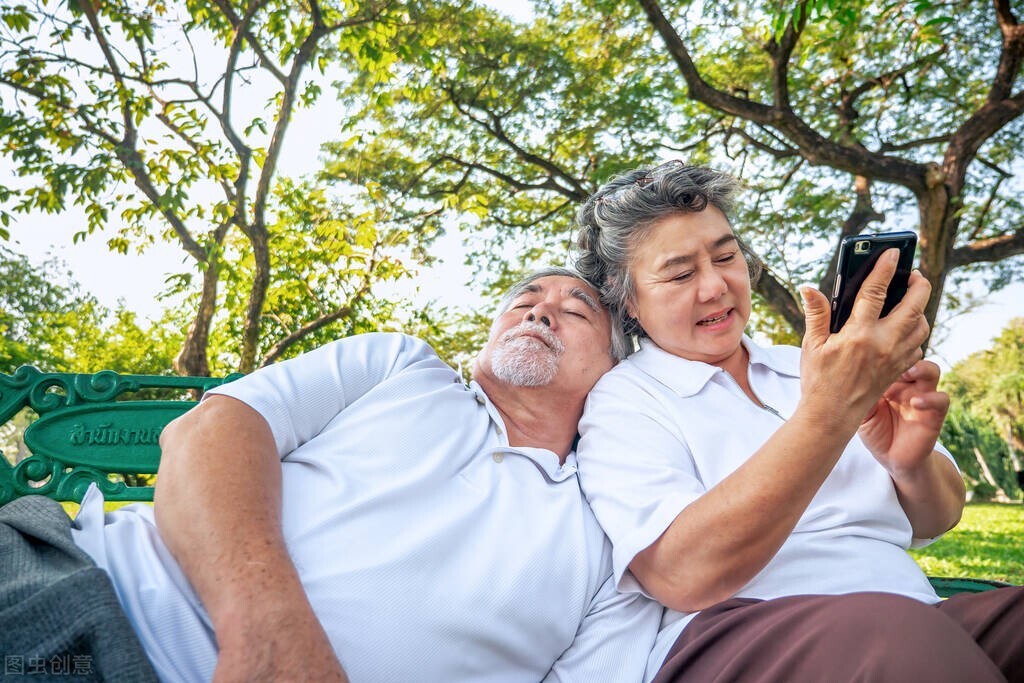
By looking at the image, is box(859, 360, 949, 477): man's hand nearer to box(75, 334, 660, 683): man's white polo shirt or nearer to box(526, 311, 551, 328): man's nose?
box(75, 334, 660, 683): man's white polo shirt

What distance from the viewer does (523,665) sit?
5.69ft

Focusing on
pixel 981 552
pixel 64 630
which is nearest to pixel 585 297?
pixel 64 630

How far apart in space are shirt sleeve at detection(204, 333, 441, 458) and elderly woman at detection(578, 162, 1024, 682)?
618 millimetres

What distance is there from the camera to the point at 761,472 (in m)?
1.54

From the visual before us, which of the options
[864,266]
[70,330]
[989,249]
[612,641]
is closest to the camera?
[864,266]

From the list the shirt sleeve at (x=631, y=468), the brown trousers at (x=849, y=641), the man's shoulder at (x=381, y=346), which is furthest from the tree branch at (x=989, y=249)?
the man's shoulder at (x=381, y=346)

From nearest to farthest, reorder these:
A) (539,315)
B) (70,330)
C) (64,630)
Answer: (64,630) < (539,315) < (70,330)

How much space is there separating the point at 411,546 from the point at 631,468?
57 cm

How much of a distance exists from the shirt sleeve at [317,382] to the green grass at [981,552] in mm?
5090

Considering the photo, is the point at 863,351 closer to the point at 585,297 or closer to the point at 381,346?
the point at 585,297

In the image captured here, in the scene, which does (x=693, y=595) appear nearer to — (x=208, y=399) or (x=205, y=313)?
(x=208, y=399)

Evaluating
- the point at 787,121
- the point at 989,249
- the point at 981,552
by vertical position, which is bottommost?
the point at 981,552

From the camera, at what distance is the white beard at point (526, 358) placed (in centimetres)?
226

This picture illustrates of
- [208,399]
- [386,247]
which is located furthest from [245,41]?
[208,399]
